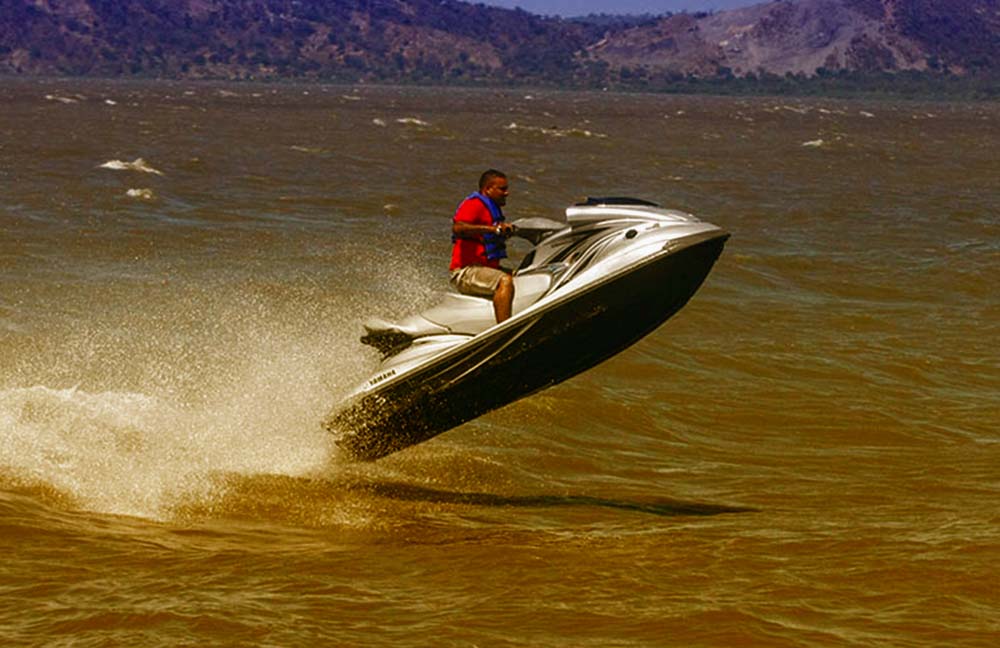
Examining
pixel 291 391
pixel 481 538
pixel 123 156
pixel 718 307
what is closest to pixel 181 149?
pixel 123 156

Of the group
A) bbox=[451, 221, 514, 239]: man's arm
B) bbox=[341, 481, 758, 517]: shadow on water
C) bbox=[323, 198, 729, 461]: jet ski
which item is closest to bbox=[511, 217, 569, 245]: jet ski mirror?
bbox=[323, 198, 729, 461]: jet ski

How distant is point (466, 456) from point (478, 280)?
2.67 meters

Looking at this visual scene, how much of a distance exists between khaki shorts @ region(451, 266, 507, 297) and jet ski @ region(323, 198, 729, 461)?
0.20 feet

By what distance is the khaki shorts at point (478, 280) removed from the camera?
30.4 ft

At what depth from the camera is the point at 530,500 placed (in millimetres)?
10414

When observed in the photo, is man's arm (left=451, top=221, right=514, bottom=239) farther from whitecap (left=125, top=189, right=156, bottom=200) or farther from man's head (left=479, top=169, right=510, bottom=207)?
whitecap (left=125, top=189, right=156, bottom=200)

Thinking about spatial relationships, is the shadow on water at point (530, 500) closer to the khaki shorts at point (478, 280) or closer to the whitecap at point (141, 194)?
the khaki shorts at point (478, 280)

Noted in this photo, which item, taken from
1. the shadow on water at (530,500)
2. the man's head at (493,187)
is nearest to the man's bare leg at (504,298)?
the man's head at (493,187)

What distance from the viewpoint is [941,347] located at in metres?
16.8

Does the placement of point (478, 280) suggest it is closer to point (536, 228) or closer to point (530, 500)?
point (536, 228)

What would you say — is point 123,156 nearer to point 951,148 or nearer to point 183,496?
point 183,496

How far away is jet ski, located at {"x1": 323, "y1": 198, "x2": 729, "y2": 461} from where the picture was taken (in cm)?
898

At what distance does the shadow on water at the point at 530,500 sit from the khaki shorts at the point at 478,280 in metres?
1.57

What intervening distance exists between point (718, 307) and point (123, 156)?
2407 cm
